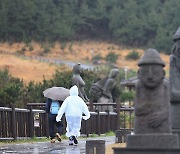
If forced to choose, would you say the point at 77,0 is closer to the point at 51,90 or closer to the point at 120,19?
the point at 120,19

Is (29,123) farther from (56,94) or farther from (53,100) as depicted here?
A: (56,94)

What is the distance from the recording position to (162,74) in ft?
33.6

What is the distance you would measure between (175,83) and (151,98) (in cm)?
336

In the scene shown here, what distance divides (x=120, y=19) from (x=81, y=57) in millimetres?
9184

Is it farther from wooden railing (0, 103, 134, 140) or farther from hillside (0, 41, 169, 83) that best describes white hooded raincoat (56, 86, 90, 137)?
hillside (0, 41, 169, 83)

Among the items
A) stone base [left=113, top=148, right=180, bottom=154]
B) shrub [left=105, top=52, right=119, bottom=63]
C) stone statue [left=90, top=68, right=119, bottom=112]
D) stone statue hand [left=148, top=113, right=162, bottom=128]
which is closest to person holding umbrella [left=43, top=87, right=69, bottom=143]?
stone statue hand [left=148, top=113, right=162, bottom=128]

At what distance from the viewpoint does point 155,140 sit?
1008 cm

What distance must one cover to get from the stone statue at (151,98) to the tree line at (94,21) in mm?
84472

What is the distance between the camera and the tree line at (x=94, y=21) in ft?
320

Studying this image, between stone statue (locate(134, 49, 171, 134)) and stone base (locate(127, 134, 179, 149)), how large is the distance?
17cm

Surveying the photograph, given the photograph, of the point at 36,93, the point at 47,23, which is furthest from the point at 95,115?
the point at 47,23

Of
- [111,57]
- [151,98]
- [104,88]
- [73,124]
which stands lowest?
[73,124]

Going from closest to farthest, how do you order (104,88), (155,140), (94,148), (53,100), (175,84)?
(155,140) < (175,84) < (94,148) < (53,100) < (104,88)

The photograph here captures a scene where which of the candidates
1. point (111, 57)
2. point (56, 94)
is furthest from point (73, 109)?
point (111, 57)
